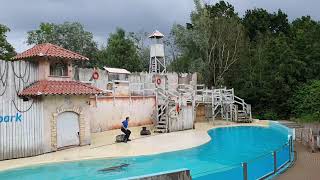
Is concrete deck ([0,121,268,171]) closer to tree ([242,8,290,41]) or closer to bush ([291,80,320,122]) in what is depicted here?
bush ([291,80,320,122])

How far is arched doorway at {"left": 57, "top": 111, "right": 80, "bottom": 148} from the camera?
19.6 m

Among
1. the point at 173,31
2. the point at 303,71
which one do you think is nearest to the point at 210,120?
the point at 303,71

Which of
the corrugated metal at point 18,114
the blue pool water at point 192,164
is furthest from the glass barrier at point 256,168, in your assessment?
the corrugated metal at point 18,114

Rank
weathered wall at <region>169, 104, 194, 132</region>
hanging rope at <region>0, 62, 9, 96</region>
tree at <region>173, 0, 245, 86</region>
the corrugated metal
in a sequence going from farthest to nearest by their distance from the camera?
tree at <region>173, 0, 245, 86</region> → weathered wall at <region>169, 104, 194, 132</region> → hanging rope at <region>0, 62, 9, 96</region> → the corrugated metal

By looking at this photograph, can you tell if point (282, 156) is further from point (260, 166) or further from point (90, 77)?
point (90, 77)

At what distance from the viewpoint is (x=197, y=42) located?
43.2m

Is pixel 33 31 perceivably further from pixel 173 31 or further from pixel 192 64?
pixel 192 64

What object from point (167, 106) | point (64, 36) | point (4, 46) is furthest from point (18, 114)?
point (64, 36)

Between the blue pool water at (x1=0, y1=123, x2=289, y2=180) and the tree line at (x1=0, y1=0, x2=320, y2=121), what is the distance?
14.7 meters

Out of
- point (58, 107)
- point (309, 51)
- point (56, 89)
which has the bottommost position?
point (58, 107)

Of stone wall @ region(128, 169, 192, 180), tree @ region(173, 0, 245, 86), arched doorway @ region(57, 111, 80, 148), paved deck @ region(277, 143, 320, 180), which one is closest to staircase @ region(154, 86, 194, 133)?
arched doorway @ region(57, 111, 80, 148)

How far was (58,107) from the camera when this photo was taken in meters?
19.5

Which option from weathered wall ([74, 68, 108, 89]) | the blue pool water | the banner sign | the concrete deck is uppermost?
weathered wall ([74, 68, 108, 89])

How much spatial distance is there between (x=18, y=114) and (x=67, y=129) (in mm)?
2870
